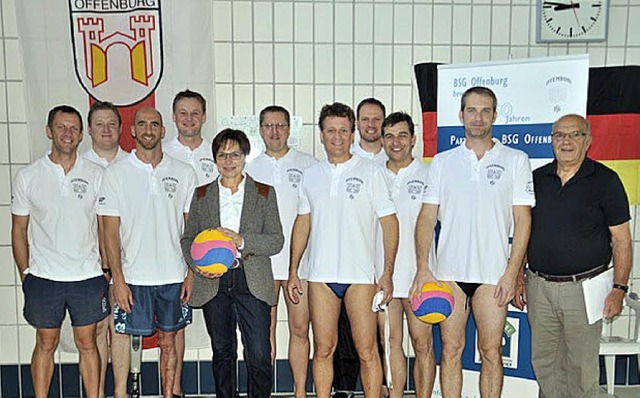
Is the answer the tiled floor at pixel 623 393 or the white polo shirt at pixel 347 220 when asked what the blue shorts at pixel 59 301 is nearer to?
the white polo shirt at pixel 347 220

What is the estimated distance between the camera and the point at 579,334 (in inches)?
116

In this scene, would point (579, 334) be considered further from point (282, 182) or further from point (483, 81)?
point (282, 182)

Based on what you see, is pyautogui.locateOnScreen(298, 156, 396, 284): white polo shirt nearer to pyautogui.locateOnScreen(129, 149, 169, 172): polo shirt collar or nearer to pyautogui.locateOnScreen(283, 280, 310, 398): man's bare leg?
pyautogui.locateOnScreen(283, 280, 310, 398): man's bare leg

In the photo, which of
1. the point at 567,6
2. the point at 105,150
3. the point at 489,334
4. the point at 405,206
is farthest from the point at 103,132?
the point at 567,6

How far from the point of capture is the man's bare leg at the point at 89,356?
314cm

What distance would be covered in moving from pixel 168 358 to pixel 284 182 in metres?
1.11

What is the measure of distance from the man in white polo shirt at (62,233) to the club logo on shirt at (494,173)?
1931 millimetres

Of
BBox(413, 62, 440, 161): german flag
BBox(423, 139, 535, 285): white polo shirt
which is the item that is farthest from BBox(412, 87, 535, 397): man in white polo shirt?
BBox(413, 62, 440, 161): german flag

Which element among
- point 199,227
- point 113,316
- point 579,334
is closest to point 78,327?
point 113,316

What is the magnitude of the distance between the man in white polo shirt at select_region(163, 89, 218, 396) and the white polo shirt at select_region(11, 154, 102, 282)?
540mm

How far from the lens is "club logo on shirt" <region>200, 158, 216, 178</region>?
3473 mm

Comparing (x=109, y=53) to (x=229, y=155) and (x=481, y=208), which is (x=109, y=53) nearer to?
(x=229, y=155)

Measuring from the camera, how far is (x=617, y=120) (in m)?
3.64

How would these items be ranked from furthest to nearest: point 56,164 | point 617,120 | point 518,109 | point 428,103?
point 428,103
point 617,120
point 518,109
point 56,164
